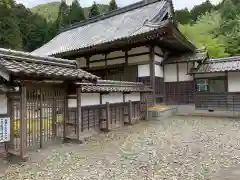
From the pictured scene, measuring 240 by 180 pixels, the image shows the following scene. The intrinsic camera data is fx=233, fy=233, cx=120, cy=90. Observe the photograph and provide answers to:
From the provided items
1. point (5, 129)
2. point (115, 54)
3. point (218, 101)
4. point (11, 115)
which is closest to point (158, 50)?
point (115, 54)

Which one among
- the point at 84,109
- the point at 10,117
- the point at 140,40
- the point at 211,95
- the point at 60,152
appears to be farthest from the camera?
the point at 211,95

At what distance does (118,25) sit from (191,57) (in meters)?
5.86

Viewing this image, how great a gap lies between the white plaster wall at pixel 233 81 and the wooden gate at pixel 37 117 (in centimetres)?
1022

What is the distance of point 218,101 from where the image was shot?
44.2ft

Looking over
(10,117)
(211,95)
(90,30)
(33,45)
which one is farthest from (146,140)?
(33,45)

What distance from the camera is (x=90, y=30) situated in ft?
64.3

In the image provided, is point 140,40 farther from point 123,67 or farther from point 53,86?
point 53,86

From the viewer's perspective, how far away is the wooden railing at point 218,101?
13.1 meters

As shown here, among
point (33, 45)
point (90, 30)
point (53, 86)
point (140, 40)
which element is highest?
→ point (33, 45)

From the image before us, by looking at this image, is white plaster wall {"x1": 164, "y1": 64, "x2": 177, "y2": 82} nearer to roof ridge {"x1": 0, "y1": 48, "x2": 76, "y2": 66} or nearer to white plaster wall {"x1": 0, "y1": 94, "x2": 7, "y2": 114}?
roof ridge {"x1": 0, "y1": 48, "x2": 76, "y2": 66}

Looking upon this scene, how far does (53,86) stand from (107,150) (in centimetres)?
259

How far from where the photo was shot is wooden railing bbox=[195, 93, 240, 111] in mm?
13132

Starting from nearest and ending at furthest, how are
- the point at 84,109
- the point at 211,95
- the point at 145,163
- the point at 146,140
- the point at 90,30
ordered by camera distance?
the point at 145,163
the point at 146,140
the point at 84,109
the point at 211,95
the point at 90,30

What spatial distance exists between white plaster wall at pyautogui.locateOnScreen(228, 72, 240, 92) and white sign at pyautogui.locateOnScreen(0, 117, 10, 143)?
39.6 feet
